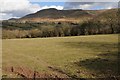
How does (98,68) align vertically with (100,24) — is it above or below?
below

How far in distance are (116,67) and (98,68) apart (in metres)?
1.41

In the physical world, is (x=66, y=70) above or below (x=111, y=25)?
below

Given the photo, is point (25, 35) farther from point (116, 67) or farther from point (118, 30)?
point (116, 67)

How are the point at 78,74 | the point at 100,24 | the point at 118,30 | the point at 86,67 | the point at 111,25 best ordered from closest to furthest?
the point at 78,74, the point at 86,67, the point at 118,30, the point at 111,25, the point at 100,24

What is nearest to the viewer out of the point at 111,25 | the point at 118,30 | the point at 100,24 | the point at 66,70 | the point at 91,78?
the point at 91,78

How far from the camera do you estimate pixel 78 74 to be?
62.5ft

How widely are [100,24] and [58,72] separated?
74152 millimetres

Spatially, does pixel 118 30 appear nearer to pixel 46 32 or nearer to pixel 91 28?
pixel 91 28

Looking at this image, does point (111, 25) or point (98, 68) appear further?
point (111, 25)

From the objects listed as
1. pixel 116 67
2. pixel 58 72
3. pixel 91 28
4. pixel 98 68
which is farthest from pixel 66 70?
pixel 91 28

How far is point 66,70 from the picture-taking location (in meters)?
20.8

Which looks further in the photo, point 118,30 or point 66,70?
point 118,30

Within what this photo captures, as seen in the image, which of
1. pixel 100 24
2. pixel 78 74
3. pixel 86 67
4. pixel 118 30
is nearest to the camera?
pixel 78 74

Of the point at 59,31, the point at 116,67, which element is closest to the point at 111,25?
the point at 59,31
